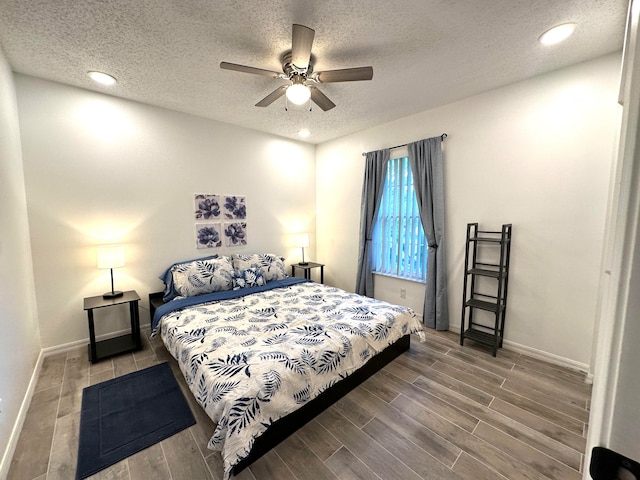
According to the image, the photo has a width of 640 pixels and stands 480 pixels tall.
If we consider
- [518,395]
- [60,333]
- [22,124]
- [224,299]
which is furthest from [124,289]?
[518,395]

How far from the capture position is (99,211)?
2.87 meters

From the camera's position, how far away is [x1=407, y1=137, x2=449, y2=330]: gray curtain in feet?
10.4

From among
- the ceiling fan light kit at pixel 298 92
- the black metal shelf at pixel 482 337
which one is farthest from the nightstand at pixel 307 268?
the ceiling fan light kit at pixel 298 92

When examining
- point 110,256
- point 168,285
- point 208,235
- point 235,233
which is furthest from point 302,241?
point 110,256

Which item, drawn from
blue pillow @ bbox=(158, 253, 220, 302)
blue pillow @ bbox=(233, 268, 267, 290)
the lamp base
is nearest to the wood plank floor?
the lamp base

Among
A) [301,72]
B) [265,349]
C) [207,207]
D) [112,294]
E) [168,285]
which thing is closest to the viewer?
[265,349]

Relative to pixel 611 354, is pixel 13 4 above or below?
above

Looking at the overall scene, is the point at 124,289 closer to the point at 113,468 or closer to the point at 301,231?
the point at 113,468

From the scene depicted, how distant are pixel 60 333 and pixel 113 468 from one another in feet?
6.44

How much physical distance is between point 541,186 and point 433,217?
1.04 meters

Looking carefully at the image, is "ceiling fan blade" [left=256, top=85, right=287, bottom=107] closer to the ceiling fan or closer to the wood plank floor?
the ceiling fan

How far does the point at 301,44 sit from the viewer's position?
1.72 m

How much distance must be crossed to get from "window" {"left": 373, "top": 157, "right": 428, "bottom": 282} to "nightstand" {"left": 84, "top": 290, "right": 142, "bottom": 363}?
312 cm

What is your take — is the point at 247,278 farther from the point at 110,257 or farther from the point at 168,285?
the point at 110,257
